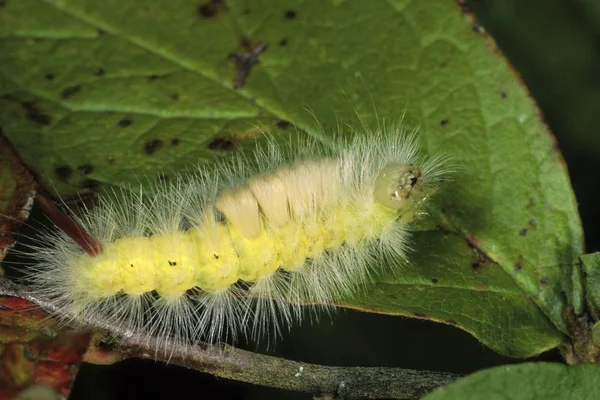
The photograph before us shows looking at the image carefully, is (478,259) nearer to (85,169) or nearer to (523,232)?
(523,232)

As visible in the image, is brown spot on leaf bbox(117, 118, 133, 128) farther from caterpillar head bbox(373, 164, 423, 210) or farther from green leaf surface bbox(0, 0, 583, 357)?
caterpillar head bbox(373, 164, 423, 210)

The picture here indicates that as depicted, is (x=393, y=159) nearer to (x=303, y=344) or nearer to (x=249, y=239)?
(x=249, y=239)

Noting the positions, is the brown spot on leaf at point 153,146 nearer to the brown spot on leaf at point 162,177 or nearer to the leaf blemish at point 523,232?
the brown spot on leaf at point 162,177

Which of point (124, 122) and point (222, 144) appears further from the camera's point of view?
point (222, 144)

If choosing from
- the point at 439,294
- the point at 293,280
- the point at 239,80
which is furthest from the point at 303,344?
the point at 239,80

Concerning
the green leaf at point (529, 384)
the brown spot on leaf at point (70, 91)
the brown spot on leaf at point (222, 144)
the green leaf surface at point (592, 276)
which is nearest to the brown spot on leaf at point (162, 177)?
the brown spot on leaf at point (222, 144)

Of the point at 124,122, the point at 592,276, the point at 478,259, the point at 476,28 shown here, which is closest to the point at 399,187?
the point at 478,259

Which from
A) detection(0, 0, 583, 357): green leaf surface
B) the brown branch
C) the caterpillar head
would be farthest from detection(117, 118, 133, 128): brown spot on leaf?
the caterpillar head

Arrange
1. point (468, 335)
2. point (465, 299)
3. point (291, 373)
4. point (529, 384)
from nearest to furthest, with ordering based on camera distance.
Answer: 1. point (529, 384)
2. point (291, 373)
3. point (465, 299)
4. point (468, 335)
